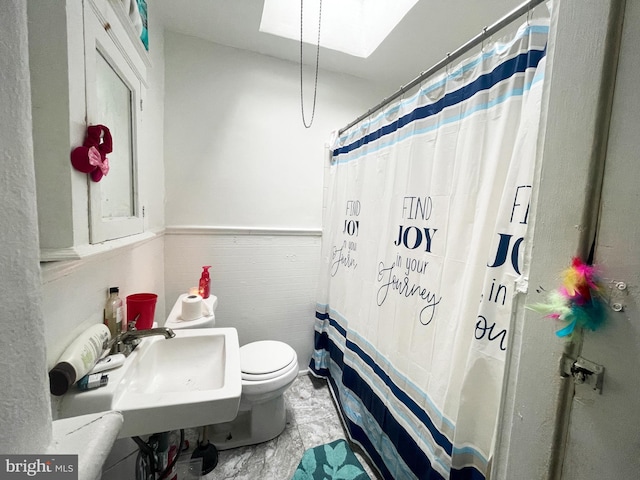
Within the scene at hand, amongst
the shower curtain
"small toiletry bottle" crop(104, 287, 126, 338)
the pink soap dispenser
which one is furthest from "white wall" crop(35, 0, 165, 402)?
the shower curtain

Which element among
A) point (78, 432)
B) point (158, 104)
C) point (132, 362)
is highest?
point (158, 104)

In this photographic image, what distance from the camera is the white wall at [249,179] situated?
61.9 inches

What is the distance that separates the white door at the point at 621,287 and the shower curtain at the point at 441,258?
0.15m

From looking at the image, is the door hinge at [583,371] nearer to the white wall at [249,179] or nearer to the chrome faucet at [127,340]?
the chrome faucet at [127,340]

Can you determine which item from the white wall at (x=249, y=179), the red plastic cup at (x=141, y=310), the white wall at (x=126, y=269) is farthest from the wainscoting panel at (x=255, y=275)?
the red plastic cup at (x=141, y=310)

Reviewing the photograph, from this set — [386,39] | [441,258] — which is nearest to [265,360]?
[441,258]

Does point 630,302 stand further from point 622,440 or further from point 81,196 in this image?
point 81,196

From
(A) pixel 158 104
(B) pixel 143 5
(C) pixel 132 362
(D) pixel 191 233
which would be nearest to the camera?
(C) pixel 132 362

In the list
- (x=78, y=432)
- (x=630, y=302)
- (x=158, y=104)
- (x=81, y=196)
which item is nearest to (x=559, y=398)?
(x=630, y=302)

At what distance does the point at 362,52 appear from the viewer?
1644 mm

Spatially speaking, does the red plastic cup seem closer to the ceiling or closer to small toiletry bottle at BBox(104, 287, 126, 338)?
small toiletry bottle at BBox(104, 287, 126, 338)

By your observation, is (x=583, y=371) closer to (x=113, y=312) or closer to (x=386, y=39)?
(x=113, y=312)

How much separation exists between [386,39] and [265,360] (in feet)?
6.42

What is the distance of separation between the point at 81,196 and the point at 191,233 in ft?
3.63
